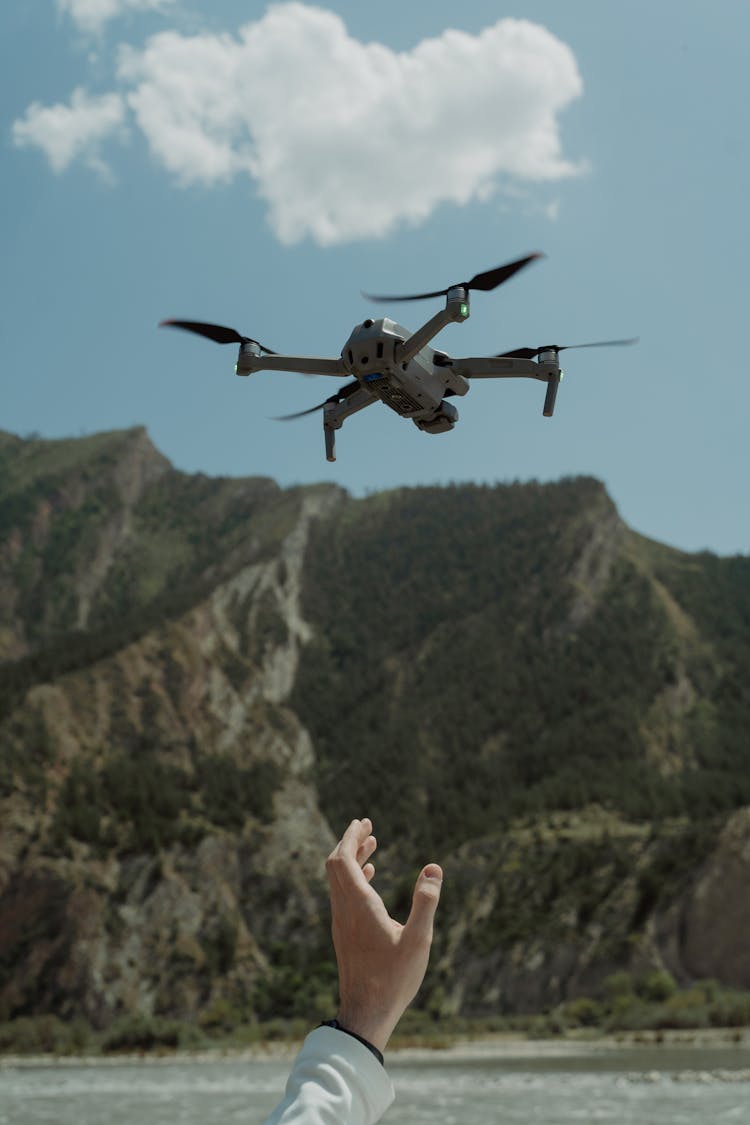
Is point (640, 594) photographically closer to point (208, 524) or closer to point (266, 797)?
point (266, 797)

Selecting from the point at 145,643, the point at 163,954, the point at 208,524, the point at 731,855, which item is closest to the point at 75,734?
the point at 145,643

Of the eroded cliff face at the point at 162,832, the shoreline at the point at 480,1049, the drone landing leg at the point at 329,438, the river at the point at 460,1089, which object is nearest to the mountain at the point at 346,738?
the eroded cliff face at the point at 162,832

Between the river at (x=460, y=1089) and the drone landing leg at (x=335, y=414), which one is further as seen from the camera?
the river at (x=460, y=1089)

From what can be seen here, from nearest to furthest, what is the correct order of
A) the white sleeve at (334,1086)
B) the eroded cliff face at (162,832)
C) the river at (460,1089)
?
the white sleeve at (334,1086) → the river at (460,1089) → the eroded cliff face at (162,832)

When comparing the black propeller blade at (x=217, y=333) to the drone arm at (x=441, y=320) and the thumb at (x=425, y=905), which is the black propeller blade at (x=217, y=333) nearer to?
the drone arm at (x=441, y=320)

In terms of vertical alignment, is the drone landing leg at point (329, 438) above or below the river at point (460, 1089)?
above

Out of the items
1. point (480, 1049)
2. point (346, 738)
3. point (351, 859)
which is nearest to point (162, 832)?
point (480, 1049)
